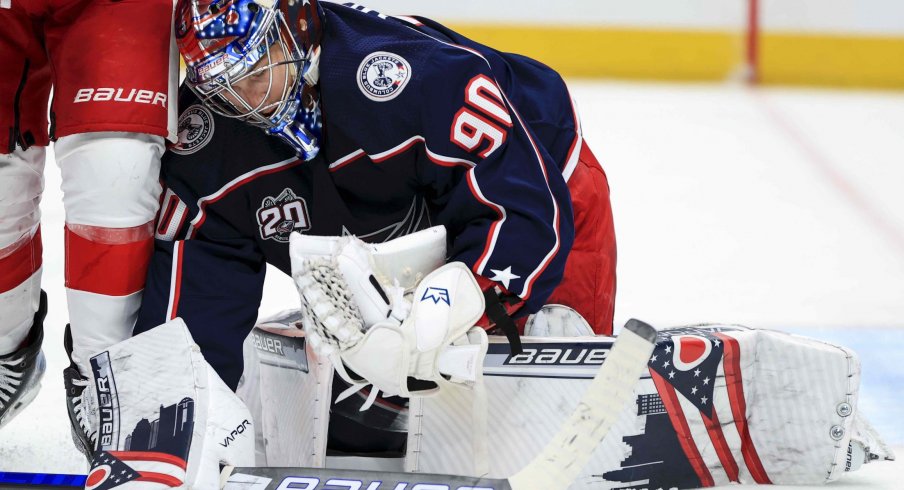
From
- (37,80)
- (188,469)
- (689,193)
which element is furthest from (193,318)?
(689,193)

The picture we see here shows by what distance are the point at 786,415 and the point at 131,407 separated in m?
1.12

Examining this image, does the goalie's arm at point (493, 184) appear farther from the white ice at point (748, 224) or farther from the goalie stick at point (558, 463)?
the white ice at point (748, 224)

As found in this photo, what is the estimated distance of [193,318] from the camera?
208cm

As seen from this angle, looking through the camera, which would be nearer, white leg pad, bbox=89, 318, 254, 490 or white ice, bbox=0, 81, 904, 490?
white leg pad, bbox=89, 318, 254, 490

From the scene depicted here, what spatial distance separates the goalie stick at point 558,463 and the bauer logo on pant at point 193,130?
0.59 m

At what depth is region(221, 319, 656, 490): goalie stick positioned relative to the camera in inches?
72.0

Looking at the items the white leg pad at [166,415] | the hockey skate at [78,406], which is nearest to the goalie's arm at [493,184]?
the white leg pad at [166,415]

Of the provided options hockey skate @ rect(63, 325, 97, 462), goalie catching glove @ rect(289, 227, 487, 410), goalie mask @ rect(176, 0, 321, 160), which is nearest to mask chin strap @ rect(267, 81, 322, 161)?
goalie mask @ rect(176, 0, 321, 160)

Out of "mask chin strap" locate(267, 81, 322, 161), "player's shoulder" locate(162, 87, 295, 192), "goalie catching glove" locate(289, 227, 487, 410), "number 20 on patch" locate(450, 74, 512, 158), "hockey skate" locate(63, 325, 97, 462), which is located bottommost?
"hockey skate" locate(63, 325, 97, 462)

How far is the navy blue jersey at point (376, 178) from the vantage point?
1.96 meters

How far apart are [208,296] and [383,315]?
0.41m

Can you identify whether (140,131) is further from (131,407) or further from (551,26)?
(551,26)

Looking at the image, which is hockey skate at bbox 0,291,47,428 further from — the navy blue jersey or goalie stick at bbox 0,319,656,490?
goalie stick at bbox 0,319,656,490

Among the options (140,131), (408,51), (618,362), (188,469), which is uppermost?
(408,51)
